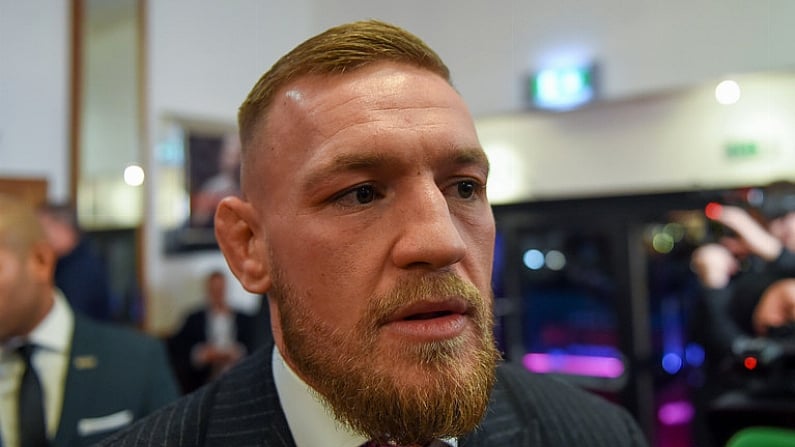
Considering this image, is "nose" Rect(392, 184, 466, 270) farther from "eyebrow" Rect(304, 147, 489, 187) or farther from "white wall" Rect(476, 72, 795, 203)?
"white wall" Rect(476, 72, 795, 203)

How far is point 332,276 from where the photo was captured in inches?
33.7

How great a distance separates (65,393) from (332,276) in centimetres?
106

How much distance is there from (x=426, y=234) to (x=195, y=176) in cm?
397

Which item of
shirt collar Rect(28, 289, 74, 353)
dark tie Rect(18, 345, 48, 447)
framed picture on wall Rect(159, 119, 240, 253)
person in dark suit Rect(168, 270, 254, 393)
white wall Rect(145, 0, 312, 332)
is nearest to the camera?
dark tie Rect(18, 345, 48, 447)

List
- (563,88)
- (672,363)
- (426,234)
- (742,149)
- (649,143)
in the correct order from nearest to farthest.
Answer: (426,234) < (742,149) < (672,363) < (649,143) < (563,88)

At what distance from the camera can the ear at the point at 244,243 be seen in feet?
3.19

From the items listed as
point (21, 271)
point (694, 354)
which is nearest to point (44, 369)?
point (21, 271)

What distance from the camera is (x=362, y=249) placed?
2.76ft

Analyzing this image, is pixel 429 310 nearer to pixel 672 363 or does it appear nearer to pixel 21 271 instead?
pixel 21 271

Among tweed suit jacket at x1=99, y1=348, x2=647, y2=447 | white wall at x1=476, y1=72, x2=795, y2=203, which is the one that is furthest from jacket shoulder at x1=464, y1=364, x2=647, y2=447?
white wall at x1=476, y1=72, x2=795, y2=203

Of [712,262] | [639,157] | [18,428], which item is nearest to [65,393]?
[18,428]

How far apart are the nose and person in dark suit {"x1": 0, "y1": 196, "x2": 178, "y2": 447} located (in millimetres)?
1129

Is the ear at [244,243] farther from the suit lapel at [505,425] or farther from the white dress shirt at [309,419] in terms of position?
the suit lapel at [505,425]

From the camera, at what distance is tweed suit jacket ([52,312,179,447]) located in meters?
1.56
